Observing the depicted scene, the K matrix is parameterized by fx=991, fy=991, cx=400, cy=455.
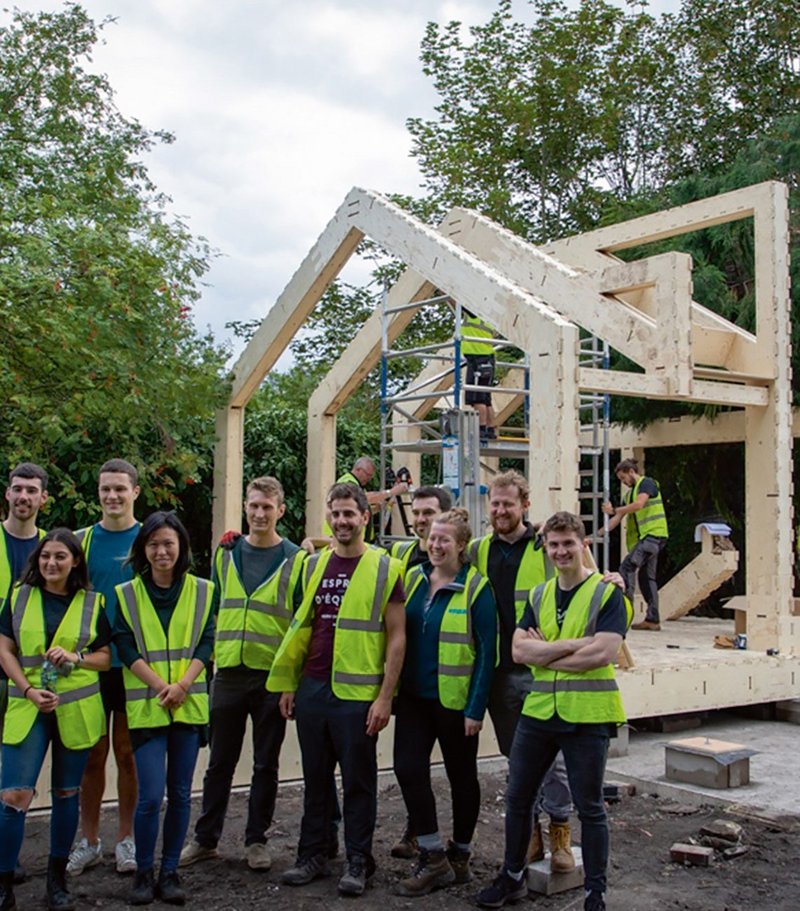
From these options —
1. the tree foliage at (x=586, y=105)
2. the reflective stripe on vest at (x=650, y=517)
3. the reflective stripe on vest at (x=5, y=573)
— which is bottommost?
the reflective stripe on vest at (x=5, y=573)

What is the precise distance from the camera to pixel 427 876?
444 centimetres

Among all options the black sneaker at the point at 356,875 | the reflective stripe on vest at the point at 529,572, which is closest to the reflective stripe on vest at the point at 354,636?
the reflective stripe on vest at the point at 529,572

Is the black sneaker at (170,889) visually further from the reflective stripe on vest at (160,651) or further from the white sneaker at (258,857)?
the reflective stripe on vest at (160,651)

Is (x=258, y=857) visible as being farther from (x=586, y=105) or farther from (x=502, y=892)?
(x=586, y=105)

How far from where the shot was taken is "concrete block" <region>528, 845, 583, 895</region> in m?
4.44

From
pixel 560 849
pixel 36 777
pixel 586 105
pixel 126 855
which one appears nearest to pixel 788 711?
pixel 560 849

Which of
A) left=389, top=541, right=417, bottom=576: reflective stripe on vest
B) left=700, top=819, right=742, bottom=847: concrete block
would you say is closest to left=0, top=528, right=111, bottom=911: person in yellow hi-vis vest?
left=389, top=541, right=417, bottom=576: reflective stripe on vest

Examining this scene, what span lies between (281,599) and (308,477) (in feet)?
23.1

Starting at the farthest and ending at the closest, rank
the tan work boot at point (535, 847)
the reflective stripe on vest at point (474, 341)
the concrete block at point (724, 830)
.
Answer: the reflective stripe on vest at point (474, 341) → the concrete block at point (724, 830) → the tan work boot at point (535, 847)

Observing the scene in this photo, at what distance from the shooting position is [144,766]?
426 cm

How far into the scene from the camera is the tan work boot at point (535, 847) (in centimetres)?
470

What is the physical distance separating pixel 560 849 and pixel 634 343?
4622mm

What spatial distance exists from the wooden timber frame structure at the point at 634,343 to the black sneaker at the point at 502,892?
292cm

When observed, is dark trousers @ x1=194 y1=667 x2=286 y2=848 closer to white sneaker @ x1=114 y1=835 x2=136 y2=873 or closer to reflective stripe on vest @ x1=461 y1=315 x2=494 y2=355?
white sneaker @ x1=114 y1=835 x2=136 y2=873
